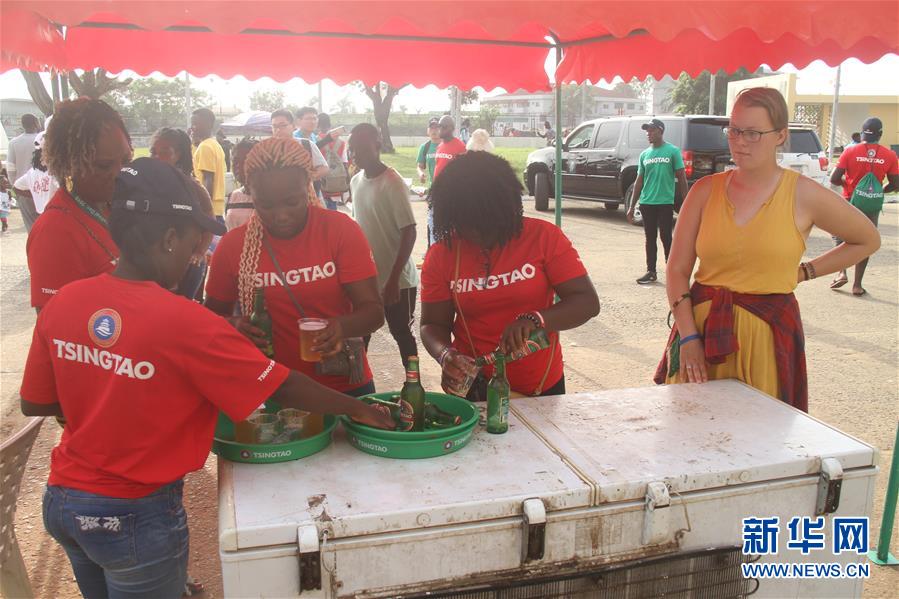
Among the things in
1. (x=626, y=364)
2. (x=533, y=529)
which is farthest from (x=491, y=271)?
(x=626, y=364)

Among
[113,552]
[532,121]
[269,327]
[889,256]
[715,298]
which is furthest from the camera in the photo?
[532,121]

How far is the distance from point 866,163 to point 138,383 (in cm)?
887

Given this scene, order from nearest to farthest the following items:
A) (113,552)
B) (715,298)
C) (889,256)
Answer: (113,552), (715,298), (889,256)

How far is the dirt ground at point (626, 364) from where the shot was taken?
11.5 ft

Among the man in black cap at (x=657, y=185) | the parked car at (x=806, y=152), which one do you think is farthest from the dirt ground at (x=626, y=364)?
the parked car at (x=806, y=152)

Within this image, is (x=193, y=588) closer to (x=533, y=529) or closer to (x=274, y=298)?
(x=274, y=298)

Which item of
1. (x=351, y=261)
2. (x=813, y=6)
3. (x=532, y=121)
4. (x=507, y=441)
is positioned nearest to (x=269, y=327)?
(x=351, y=261)

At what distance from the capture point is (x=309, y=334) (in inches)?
94.3

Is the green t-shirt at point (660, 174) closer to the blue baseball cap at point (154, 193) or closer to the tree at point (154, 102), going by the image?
the blue baseball cap at point (154, 193)

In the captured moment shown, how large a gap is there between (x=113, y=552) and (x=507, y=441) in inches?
45.1

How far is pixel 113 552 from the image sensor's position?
70.7 inches

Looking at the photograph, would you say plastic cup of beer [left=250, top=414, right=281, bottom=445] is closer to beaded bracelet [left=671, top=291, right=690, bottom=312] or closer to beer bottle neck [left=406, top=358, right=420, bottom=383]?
beer bottle neck [left=406, top=358, right=420, bottom=383]

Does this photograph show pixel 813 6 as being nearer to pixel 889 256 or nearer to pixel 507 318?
pixel 507 318

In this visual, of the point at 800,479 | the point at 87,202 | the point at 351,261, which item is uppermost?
the point at 87,202
